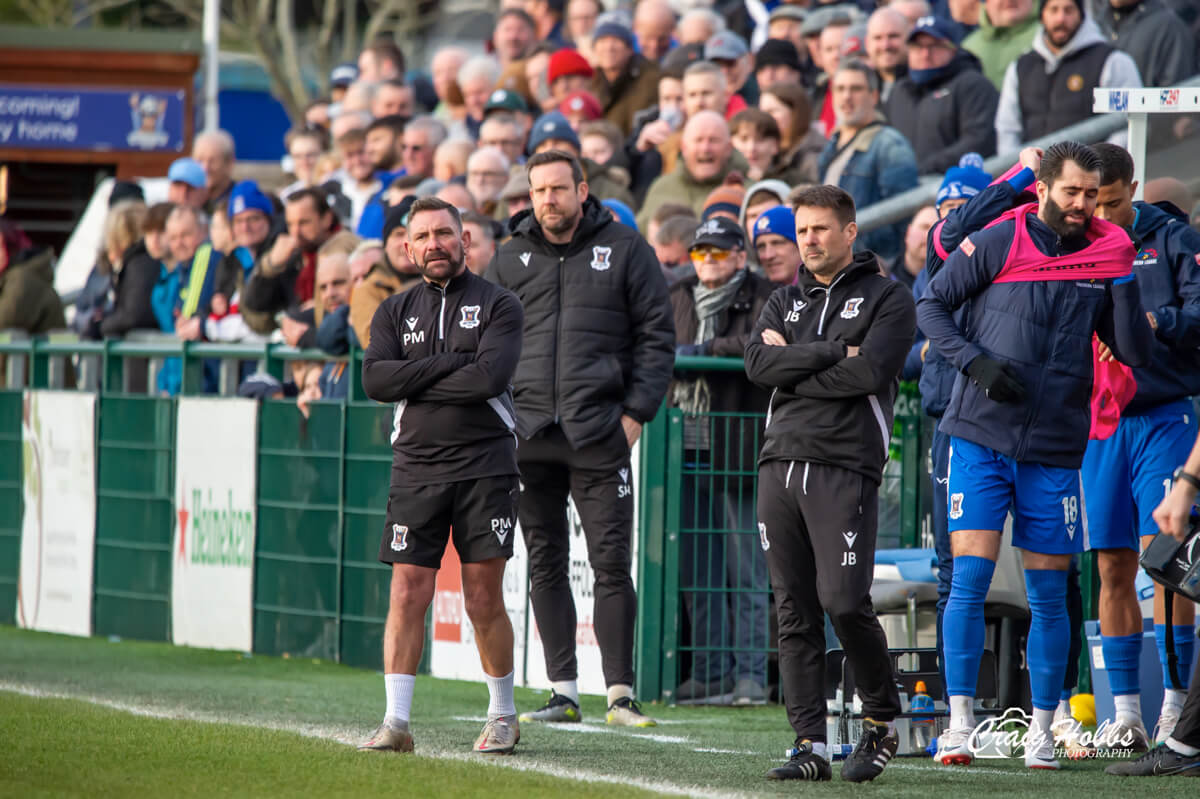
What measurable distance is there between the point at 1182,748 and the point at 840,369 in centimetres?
192

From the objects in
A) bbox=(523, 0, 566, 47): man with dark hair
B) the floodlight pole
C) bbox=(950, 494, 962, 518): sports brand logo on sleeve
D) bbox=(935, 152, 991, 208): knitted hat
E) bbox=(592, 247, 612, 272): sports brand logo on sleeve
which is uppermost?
bbox=(523, 0, 566, 47): man with dark hair

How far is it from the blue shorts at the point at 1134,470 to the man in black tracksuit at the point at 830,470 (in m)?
1.33

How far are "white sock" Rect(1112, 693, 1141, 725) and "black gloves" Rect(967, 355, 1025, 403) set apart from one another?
5.01ft

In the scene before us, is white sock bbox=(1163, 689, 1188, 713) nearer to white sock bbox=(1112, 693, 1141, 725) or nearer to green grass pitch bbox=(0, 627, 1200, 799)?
white sock bbox=(1112, 693, 1141, 725)

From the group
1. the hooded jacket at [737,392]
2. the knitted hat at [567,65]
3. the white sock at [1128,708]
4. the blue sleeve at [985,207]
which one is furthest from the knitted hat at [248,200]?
the white sock at [1128,708]

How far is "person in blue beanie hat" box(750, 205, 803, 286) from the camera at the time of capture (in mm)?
9844

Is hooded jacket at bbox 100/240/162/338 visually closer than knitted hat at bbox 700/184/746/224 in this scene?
No

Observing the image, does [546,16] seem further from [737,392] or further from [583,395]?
[583,395]

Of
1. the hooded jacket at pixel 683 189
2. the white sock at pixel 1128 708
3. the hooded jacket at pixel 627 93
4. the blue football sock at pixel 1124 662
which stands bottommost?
the white sock at pixel 1128 708

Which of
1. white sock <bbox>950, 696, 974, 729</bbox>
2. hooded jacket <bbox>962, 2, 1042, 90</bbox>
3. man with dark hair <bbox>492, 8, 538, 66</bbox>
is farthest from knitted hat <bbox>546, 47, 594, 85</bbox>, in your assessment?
white sock <bbox>950, 696, 974, 729</bbox>

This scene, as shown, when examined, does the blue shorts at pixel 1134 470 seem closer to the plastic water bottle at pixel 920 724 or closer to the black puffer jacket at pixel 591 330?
the plastic water bottle at pixel 920 724

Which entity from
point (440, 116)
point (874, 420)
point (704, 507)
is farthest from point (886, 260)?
point (440, 116)

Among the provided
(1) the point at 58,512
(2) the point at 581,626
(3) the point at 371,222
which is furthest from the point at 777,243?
(1) the point at 58,512

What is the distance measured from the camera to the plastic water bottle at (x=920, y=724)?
788 centimetres
